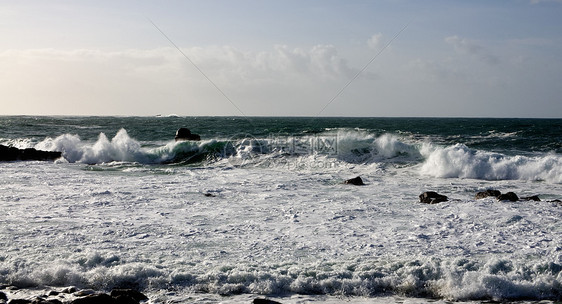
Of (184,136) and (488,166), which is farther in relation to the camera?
(184,136)

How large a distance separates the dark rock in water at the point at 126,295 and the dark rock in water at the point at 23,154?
17705mm

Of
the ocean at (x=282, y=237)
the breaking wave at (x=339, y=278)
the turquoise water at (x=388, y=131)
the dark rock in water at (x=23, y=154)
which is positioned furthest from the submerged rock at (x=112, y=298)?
the turquoise water at (x=388, y=131)

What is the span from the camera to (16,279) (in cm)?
599

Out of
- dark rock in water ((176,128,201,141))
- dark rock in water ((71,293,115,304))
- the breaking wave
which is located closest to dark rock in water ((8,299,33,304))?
dark rock in water ((71,293,115,304))

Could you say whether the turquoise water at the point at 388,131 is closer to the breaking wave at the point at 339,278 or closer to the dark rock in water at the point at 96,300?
the breaking wave at the point at 339,278

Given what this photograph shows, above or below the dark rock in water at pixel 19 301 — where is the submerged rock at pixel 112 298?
above

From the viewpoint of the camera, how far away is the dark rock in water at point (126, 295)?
16.7 ft

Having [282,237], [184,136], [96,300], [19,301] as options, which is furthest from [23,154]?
[96,300]

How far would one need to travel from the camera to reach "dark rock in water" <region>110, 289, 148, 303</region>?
510 cm

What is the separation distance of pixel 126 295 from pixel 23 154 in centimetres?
1820

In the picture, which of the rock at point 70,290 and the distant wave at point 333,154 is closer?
the rock at point 70,290

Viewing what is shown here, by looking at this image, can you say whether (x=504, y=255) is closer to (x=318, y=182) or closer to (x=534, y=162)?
(x=318, y=182)

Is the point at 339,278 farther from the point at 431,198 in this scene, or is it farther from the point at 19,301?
the point at 431,198

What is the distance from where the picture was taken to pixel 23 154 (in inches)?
810
